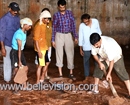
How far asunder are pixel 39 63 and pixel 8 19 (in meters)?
1.18

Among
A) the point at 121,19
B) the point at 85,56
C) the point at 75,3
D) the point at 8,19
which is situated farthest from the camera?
the point at 121,19

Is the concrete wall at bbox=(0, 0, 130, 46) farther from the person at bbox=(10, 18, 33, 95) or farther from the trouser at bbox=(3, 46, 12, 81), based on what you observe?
the person at bbox=(10, 18, 33, 95)

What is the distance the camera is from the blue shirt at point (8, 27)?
6.75m

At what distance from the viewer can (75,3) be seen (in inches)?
475

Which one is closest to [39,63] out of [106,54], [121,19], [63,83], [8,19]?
[63,83]

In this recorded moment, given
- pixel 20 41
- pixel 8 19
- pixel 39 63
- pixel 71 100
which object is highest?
pixel 8 19

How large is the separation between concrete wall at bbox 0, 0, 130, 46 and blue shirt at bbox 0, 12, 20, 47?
4.61m

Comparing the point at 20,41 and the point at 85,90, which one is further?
the point at 85,90

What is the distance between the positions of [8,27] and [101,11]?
6.42m

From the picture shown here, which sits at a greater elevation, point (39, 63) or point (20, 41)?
point (20, 41)

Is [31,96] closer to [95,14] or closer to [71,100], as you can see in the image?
[71,100]

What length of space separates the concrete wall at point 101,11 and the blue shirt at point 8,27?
182 inches

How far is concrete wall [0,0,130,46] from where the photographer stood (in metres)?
11.7

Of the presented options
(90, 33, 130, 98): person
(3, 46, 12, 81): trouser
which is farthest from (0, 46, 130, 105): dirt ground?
(90, 33, 130, 98): person
